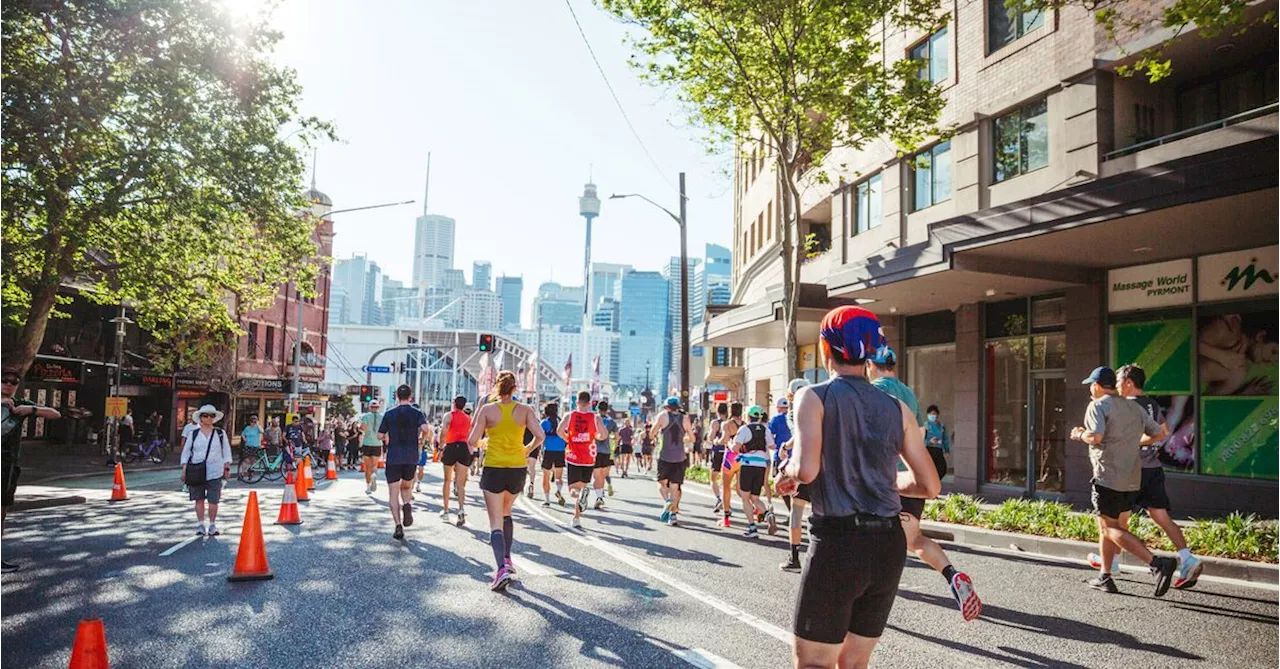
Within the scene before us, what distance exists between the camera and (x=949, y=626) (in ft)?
20.2

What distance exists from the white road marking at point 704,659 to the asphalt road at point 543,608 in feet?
0.06

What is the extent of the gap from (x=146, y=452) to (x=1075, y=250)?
3107 cm

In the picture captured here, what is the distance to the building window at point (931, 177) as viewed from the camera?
19.3 meters

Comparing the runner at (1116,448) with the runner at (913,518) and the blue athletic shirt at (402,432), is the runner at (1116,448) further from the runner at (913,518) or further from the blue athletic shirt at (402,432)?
the blue athletic shirt at (402,432)

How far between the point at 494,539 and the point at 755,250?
29.6 meters

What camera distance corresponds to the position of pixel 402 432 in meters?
11.1

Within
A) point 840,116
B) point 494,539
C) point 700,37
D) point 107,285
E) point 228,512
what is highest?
point 700,37

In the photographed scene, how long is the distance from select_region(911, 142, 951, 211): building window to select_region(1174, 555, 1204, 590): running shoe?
12541mm

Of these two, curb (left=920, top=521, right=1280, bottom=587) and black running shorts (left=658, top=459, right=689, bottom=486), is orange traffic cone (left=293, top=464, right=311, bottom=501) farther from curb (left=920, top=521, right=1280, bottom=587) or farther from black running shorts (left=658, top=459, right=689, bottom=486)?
curb (left=920, top=521, right=1280, bottom=587)

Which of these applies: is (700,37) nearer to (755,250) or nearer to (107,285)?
(107,285)

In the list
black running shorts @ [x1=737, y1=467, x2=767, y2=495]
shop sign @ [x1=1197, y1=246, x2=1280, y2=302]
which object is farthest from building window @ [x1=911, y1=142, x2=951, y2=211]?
black running shorts @ [x1=737, y1=467, x2=767, y2=495]

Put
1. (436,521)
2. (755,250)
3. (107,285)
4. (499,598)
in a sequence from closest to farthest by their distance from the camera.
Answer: (499,598), (436,521), (107,285), (755,250)

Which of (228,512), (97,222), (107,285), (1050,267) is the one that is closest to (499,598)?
(228,512)

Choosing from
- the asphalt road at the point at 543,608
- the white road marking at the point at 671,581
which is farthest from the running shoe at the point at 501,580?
the white road marking at the point at 671,581
